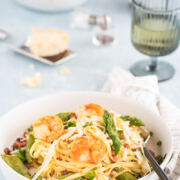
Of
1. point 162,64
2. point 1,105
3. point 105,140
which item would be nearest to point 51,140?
point 105,140

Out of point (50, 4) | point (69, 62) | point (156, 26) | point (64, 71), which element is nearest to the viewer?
point (156, 26)

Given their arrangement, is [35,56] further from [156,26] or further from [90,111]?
[90,111]

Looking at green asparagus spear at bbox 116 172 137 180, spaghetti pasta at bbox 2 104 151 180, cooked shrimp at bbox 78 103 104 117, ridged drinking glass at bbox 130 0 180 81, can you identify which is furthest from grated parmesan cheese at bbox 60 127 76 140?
ridged drinking glass at bbox 130 0 180 81

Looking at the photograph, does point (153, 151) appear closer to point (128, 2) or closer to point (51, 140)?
point (51, 140)

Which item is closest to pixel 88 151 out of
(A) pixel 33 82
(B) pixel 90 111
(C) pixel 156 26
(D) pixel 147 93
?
(B) pixel 90 111

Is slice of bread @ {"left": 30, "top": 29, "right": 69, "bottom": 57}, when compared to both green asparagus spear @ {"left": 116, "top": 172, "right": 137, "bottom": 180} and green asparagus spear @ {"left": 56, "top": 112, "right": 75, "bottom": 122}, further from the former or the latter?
green asparagus spear @ {"left": 116, "top": 172, "right": 137, "bottom": 180}
